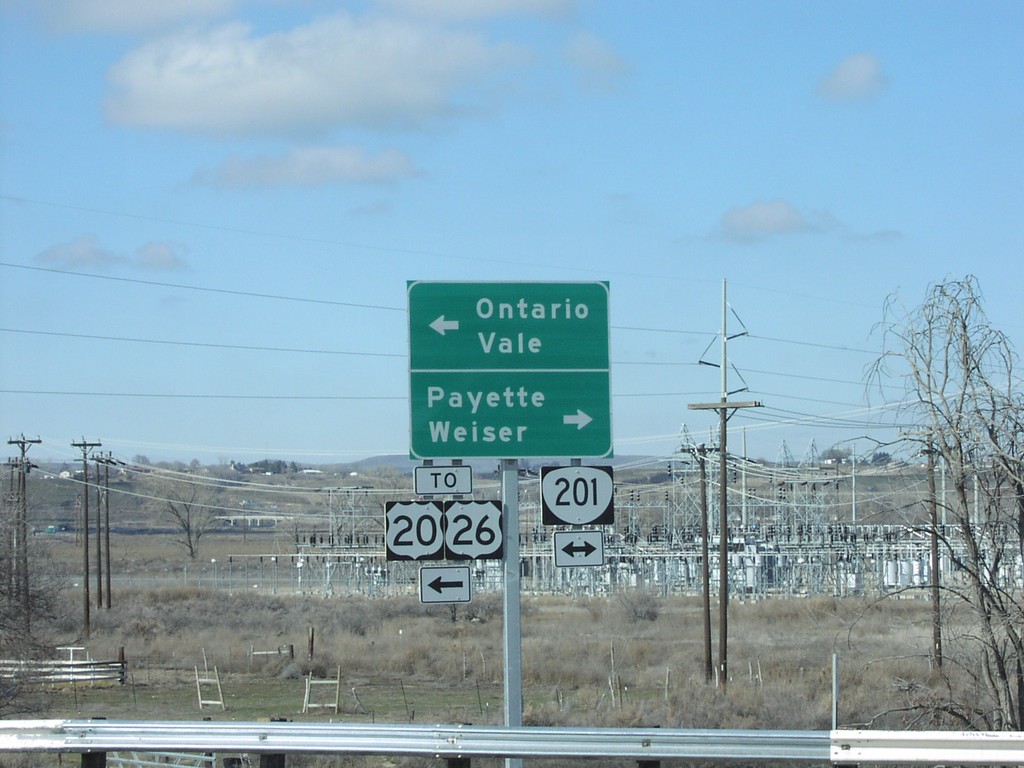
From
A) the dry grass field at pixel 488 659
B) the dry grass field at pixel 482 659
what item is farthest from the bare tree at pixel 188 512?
the dry grass field at pixel 488 659

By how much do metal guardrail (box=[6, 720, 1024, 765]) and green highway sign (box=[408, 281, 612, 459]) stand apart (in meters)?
3.23

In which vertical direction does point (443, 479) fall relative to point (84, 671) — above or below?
above

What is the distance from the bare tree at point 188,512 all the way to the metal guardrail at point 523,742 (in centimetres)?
10969

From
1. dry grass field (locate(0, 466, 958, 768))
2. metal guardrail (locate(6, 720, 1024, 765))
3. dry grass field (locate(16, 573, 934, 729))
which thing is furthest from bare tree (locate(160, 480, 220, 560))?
metal guardrail (locate(6, 720, 1024, 765))

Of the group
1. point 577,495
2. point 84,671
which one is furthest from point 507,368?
point 84,671

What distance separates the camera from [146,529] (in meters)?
161

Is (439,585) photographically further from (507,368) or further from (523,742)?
(523,742)

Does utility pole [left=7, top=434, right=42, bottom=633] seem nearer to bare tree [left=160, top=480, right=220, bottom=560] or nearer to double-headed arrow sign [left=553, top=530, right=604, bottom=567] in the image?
double-headed arrow sign [left=553, top=530, right=604, bottom=567]

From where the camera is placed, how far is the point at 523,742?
7738mm

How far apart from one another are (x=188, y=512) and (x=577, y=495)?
112720 mm

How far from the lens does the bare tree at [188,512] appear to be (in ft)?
404

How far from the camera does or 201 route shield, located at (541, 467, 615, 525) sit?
416 inches

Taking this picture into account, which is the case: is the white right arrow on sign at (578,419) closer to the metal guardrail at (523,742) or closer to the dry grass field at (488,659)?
the metal guardrail at (523,742)

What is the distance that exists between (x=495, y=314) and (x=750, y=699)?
2131cm
